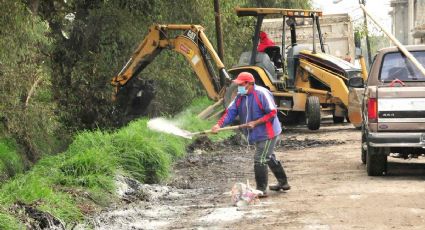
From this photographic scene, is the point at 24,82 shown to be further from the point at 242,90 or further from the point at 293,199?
the point at 293,199

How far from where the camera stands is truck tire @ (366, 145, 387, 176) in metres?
13.7

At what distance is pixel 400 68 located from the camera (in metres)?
14.2

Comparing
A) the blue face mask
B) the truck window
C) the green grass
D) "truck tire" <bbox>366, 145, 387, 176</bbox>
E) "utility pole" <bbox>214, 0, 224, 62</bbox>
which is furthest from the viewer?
"utility pole" <bbox>214, 0, 224, 62</bbox>

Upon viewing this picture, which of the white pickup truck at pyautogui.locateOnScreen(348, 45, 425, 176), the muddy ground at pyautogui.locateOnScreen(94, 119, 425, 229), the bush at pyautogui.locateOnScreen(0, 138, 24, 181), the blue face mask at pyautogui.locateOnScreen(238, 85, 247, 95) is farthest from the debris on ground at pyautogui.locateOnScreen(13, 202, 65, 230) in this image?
the bush at pyautogui.locateOnScreen(0, 138, 24, 181)

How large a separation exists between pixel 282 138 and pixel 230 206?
11948 mm

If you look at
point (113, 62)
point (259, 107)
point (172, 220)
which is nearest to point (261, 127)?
point (259, 107)

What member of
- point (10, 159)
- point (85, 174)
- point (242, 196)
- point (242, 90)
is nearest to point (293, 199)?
point (242, 196)

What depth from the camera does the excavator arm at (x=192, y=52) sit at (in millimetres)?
22750

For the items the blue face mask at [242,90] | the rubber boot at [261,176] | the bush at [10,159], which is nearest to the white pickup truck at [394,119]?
the rubber boot at [261,176]

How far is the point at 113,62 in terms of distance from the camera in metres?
26.9

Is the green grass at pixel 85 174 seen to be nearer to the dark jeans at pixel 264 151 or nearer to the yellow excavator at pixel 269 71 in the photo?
the dark jeans at pixel 264 151

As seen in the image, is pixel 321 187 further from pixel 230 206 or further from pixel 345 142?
pixel 345 142

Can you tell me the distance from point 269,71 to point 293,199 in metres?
12.7

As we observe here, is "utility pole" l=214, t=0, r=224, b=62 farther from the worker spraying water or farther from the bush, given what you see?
the worker spraying water
